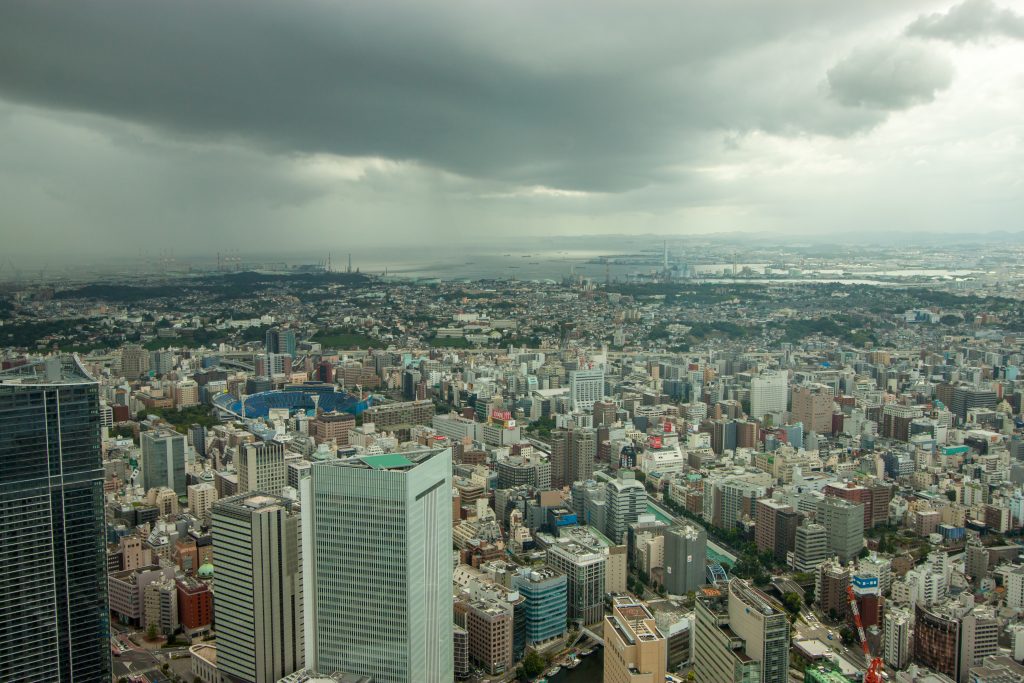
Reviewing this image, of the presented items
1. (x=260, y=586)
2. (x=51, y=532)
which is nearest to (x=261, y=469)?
(x=260, y=586)

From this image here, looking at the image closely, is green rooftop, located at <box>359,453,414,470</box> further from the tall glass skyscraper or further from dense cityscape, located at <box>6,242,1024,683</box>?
the tall glass skyscraper

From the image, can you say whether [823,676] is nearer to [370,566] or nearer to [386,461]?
[370,566]

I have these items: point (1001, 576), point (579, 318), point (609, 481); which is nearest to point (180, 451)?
point (609, 481)

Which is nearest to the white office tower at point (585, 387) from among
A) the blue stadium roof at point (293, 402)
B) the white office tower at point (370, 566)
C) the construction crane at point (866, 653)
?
the blue stadium roof at point (293, 402)

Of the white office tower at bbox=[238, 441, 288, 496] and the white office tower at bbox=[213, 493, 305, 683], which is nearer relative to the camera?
the white office tower at bbox=[213, 493, 305, 683]

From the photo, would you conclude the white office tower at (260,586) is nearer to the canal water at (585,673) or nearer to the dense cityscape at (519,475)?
the dense cityscape at (519,475)

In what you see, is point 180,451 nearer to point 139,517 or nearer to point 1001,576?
point 139,517

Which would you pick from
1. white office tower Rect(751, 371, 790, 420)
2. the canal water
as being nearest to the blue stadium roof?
white office tower Rect(751, 371, 790, 420)
